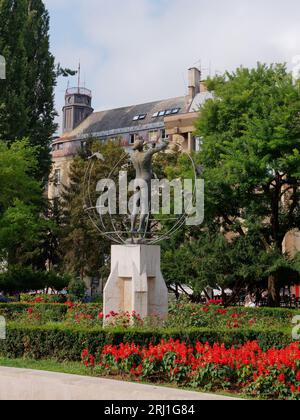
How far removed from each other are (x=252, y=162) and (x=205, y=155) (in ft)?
11.9

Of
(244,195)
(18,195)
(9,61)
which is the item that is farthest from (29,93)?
(244,195)

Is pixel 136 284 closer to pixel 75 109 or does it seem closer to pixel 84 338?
pixel 84 338

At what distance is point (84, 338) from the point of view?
11.2m

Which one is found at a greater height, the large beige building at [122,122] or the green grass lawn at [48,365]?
the large beige building at [122,122]

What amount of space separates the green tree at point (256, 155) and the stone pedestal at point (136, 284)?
9.86 meters

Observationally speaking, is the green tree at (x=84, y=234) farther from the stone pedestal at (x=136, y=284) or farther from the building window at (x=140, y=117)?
the stone pedestal at (x=136, y=284)

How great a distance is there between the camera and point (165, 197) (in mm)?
26922

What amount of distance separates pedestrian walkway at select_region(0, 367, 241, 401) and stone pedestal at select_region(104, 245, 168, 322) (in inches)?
240

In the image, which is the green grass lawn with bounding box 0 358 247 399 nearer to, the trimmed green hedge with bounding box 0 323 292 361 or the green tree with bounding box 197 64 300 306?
the trimmed green hedge with bounding box 0 323 292 361

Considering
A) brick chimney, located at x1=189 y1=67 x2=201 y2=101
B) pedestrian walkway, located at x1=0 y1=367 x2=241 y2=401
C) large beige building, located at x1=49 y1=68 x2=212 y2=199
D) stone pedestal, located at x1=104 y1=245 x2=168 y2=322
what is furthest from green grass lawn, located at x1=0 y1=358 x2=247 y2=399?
brick chimney, located at x1=189 y1=67 x2=201 y2=101

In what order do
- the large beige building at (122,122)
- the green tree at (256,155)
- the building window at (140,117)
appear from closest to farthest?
1. the green tree at (256,155)
2. the large beige building at (122,122)
3. the building window at (140,117)

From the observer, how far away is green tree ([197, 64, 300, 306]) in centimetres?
2422

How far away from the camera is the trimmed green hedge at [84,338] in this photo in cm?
1116

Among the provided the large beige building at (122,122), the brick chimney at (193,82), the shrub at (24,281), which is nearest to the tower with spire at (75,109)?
the large beige building at (122,122)
